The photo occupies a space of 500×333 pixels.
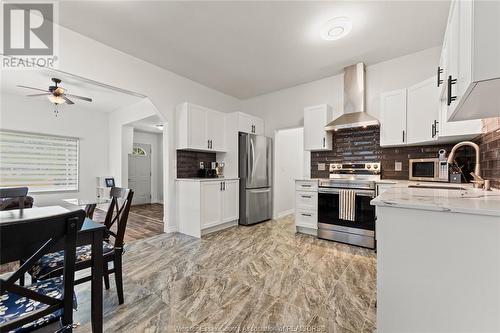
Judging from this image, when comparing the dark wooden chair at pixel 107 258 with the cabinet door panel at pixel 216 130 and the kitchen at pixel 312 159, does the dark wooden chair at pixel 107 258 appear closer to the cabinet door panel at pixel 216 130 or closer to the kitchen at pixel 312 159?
the kitchen at pixel 312 159

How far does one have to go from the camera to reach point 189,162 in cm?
402

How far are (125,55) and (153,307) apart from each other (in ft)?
10.9

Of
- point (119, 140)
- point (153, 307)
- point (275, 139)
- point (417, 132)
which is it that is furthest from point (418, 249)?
point (119, 140)

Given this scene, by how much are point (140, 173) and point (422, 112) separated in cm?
705

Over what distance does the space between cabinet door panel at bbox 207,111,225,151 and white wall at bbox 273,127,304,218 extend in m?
1.23

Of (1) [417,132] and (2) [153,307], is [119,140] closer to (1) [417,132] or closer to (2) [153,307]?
(2) [153,307]

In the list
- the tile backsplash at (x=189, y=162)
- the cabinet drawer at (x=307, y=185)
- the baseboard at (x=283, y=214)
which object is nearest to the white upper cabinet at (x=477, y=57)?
the cabinet drawer at (x=307, y=185)

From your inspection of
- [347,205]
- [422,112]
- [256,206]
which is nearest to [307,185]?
[347,205]

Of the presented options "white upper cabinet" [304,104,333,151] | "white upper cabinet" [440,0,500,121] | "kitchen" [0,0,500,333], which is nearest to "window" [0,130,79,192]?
"kitchen" [0,0,500,333]

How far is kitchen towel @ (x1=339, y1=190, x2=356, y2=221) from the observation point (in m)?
2.97

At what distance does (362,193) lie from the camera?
2.92 metres

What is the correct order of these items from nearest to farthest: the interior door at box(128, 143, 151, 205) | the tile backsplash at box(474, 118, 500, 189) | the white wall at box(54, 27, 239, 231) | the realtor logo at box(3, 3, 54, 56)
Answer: the tile backsplash at box(474, 118, 500, 189), the realtor logo at box(3, 3, 54, 56), the white wall at box(54, 27, 239, 231), the interior door at box(128, 143, 151, 205)

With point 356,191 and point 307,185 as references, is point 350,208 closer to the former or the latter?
point 356,191

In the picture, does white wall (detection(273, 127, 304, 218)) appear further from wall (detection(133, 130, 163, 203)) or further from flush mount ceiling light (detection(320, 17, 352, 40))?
wall (detection(133, 130, 163, 203))
